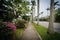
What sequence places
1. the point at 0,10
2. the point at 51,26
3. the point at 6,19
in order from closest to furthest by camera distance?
the point at 0,10
the point at 6,19
the point at 51,26

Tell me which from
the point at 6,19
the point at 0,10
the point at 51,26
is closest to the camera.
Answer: the point at 0,10

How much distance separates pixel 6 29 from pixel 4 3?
4.53 meters

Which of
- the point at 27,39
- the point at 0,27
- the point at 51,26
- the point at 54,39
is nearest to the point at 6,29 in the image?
the point at 0,27

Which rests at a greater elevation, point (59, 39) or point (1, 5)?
point (1, 5)

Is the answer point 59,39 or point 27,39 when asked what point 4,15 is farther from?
point 59,39

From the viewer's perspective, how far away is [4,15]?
11359 millimetres

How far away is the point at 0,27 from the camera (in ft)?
23.6

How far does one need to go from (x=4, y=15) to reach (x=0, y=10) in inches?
21.0

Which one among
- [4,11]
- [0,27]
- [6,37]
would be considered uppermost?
[4,11]

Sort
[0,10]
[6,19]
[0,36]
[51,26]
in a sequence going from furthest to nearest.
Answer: [51,26]
[6,19]
[0,10]
[0,36]

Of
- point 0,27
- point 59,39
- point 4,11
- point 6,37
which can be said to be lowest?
point 59,39

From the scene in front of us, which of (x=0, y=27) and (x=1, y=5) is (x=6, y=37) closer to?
(x=0, y=27)

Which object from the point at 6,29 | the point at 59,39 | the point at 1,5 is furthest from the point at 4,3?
the point at 59,39

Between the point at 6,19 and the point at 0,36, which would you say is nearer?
the point at 0,36
